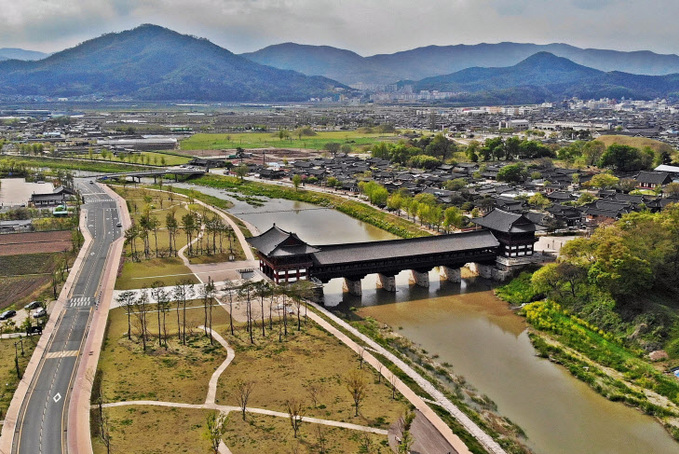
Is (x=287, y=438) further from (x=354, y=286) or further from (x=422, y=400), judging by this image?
(x=354, y=286)

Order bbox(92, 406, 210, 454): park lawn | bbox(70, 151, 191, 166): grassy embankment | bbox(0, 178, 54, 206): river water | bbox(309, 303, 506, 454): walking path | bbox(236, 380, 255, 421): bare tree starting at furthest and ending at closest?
bbox(70, 151, 191, 166): grassy embankment
bbox(0, 178, 54, 206): river water
bbox(236, 380, 255, 421): bare tree
bbox(309, 303, 506, 454): walking path
bbox(92, 406, 210, 454): park lawn

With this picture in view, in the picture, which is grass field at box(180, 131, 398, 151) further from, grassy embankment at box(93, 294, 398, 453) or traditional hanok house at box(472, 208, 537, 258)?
grassy embankment at box(93, 294, 398, 453)

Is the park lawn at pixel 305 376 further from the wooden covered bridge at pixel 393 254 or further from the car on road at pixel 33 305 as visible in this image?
the car on road at pixel 33 305

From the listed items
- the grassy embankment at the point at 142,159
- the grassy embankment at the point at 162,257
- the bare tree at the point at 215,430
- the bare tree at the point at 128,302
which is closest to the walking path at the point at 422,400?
the bare tree at the point at 215,430

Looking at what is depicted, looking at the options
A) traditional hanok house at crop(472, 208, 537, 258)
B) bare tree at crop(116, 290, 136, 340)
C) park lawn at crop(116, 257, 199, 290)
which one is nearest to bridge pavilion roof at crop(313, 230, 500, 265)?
traditional hanok house at crop(472, 208, 537, 258)

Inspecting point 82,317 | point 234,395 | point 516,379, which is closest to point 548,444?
point 516,379
